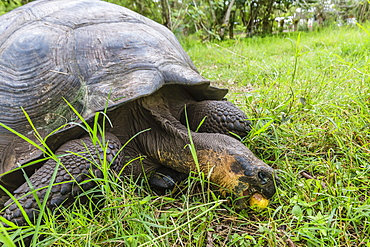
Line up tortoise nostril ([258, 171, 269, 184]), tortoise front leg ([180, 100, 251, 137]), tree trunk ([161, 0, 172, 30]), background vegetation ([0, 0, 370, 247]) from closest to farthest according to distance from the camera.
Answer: background vegetation ([0, 0, 370, 247]) → tortoise nostril ([258, 171, 269, 184]) → tortoise front leg ([180, 100, 251, 137]) → tree trunk ([161, 0, 172, 30])

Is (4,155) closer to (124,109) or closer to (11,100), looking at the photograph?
(11,100)

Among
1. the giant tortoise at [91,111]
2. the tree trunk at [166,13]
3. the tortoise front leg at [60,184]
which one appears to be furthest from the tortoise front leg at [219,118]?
the tree trunk at [166,13]

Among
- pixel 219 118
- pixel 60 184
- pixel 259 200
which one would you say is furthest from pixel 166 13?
pixel 259 200

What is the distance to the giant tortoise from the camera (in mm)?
1464

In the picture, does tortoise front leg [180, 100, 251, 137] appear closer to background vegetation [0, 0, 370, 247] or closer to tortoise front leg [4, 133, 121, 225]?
background vegetation [0, 0, 370, 247]

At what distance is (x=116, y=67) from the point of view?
5.60 feet

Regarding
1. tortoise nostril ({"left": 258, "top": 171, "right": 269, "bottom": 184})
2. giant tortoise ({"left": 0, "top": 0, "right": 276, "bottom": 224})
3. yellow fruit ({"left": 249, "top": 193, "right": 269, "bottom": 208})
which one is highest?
giant tortoise ({"left": 0, "top": 0, "right": 276, "bottom": 224})

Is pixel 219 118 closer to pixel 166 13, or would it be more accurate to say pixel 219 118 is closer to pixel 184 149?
pixel 184 149

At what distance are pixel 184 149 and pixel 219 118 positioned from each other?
0.55 metres

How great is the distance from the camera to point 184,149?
1648mm

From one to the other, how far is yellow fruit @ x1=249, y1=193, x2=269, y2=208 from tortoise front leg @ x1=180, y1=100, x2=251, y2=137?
0.69 m

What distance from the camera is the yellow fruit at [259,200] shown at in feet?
4.67

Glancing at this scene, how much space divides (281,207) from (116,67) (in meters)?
1.28

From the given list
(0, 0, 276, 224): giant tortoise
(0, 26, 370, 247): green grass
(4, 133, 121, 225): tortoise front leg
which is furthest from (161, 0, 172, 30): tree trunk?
(4, 133, 121, 225): tortoise front leg
